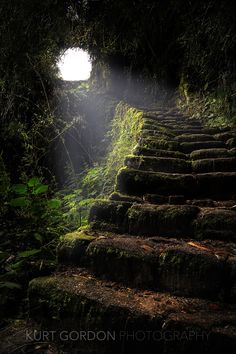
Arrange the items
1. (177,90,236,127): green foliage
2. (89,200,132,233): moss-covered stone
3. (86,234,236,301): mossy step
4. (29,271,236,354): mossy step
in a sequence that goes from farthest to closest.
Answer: (177,90,236,127): green foliage
(89,200,132,233): moss-covered stone
(86,234,236,301): mossy step
(29,271,236,354): mossy step

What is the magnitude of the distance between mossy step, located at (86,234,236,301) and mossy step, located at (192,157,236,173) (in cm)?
134

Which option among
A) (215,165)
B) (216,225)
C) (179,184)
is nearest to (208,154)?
(215,165)

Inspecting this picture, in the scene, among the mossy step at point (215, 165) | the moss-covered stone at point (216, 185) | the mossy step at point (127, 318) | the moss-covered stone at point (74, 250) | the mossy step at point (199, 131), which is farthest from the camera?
the mossy step at point (199, 131)

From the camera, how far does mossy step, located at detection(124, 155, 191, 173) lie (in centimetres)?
354

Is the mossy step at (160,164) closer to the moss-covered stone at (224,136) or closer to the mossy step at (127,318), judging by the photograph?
the moss-covered stone at (224,136)

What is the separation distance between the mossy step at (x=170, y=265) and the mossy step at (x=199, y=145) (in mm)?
2043

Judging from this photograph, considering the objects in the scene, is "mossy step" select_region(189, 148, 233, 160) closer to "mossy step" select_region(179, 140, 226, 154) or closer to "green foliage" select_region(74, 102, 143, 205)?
"mossy step" select_region(179, 140, 226, 154)

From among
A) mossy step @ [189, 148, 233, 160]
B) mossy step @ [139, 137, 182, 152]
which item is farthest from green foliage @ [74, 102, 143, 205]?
mossy step @ [189, 148, 233, 160]

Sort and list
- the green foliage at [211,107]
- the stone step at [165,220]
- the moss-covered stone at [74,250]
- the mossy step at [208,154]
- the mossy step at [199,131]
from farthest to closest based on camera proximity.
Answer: the green foliage at [211,107]
the mossy step at [199,131]
the mossy step at [208,154]
the stone step at [165,220]
the moss-covered stone at [74,250]

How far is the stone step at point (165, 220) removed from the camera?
95.0 inches

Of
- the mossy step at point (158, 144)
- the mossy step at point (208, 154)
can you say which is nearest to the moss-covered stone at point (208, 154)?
the mossy step at point (208, 154)

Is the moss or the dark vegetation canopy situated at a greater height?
the dark vegetation canopy

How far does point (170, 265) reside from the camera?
6.56 ft

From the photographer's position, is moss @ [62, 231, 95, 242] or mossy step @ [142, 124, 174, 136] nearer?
moss @ [62, 231, 95, 242]
